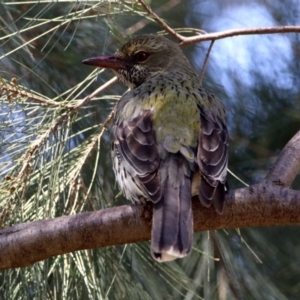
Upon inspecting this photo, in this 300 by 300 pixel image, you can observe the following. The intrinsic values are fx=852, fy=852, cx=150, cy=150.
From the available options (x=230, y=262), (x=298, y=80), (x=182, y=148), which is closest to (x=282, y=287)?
(x=230, y=262)

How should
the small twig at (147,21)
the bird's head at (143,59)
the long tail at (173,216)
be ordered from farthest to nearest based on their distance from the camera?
1. the small twig at (147,21)
2. the bird's head at (143,59)
3. the long tail at (173,216)

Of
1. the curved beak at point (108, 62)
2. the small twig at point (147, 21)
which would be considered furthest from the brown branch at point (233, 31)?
the small twig at point (147, 21)

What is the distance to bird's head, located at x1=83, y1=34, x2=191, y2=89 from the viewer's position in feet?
13.7

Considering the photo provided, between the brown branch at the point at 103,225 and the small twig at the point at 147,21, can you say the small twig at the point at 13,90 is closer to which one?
the brown branch at the point at 103,225

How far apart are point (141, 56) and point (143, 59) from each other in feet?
0.11

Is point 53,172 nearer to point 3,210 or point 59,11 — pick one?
point 3,210

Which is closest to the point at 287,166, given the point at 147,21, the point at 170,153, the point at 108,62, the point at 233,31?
the point at 170,153

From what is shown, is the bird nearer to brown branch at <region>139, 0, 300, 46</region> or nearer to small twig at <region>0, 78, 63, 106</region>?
brown branch at <region>139, 0, 300, 46</region>

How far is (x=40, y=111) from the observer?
3707mm

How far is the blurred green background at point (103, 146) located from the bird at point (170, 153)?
24cm

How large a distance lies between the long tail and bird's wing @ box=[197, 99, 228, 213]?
0.06 m

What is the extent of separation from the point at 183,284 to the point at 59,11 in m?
1.63

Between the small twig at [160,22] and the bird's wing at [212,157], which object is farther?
the small twig at [160,22]

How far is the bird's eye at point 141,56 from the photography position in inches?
168
